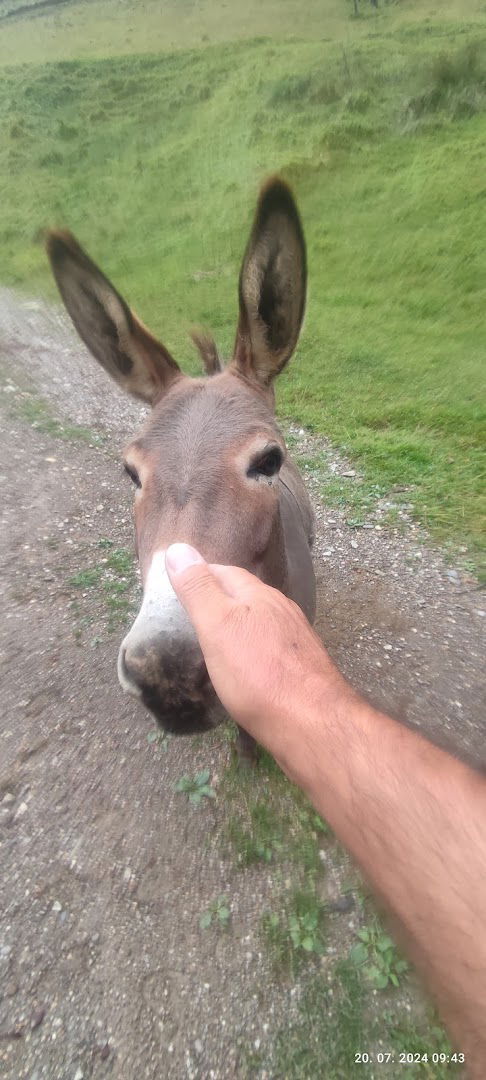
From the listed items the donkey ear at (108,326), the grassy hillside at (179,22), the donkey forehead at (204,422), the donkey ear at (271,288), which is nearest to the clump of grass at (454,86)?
the grassy hillside at (179,22)

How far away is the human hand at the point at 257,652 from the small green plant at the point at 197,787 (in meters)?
2.83

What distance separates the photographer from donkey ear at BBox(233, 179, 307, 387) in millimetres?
2746

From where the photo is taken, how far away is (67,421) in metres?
9.46

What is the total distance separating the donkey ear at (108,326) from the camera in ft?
10.2

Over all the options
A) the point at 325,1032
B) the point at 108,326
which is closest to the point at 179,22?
the point at 108,326

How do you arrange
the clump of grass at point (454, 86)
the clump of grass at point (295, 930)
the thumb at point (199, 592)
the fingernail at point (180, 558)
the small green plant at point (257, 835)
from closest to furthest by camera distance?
the thumb at point (199, 592), the fingernail at point (180, 558), the clump of grass at point (295, 930), the small green plant at point (257, 835), the clump of grass at point (454, 86)

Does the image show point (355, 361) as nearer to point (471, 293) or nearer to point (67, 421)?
point (471, 293)

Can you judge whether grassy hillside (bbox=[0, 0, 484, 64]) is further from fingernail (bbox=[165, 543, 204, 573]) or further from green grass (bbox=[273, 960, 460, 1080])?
green grass (bbox=[273, 960, 460, 1080])

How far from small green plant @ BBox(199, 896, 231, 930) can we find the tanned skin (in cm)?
255

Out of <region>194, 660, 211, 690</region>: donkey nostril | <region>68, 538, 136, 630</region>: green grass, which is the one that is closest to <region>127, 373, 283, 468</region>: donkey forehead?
<region>194, 660, 211, 690</region>: donkey nostril

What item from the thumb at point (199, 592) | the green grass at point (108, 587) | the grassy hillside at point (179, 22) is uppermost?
the grassy hillside at point (179, 22)

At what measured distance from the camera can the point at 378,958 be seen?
3100 millimetres

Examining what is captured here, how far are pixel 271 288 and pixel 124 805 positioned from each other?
12.3ft

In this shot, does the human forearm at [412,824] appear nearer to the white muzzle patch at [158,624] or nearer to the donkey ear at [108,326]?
the white muzzle patch at [158,624]
